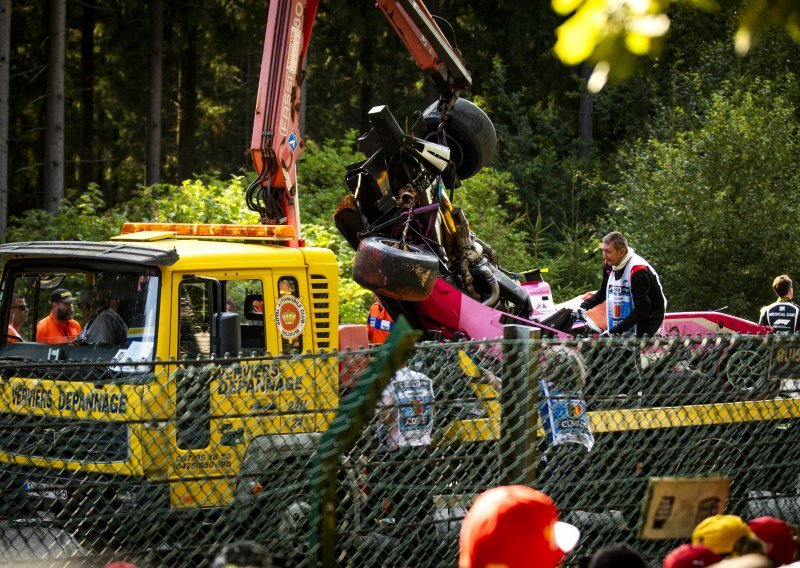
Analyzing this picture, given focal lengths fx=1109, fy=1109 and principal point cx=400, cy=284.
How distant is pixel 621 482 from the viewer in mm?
5555

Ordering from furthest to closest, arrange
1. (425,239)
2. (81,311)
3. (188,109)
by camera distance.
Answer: (188,109), (425,239), (81,311)

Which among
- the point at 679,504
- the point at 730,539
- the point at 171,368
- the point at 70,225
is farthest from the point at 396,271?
the point at 70,225

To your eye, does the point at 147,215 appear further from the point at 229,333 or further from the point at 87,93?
the point at 229,333

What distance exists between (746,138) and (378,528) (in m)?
13.6

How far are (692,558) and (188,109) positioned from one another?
28.0m

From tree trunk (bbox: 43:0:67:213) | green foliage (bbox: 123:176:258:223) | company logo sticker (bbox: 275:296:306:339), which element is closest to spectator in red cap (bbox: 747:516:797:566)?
company logo sticker (bbox: 275:296:306:339)

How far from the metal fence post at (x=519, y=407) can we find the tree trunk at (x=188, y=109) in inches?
955

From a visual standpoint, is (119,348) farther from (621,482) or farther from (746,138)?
(746,138)

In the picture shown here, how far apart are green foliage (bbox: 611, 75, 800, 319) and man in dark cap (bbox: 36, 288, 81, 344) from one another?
38.6 feet

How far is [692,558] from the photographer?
345 centimetres

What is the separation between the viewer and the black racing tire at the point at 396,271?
740 cm

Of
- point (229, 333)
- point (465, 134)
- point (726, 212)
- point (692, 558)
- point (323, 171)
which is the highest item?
point (323, 171)

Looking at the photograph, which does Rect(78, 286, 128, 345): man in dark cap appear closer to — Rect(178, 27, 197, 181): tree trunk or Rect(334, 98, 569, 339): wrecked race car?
Rect(334, 98, 569, 339): wrecked race car

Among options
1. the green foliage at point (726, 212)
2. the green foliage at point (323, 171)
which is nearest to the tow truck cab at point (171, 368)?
the green foliage at point (726, 212)
